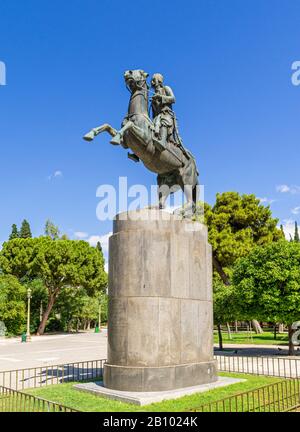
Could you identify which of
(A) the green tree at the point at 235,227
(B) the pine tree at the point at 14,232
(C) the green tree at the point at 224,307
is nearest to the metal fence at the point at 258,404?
(C) the green tree at the point at 224,307

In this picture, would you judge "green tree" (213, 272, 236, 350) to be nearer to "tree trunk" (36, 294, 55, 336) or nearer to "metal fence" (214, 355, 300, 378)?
"metal fence" (214, 355, 300, 378)

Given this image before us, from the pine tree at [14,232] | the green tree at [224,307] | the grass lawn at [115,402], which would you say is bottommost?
the grass lawn at [115,402]

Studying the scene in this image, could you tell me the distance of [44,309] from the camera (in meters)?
52.8

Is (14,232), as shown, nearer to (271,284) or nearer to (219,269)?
(219,269)

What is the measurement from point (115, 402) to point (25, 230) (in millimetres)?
66857

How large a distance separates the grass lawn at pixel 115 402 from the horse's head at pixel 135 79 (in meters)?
8.88

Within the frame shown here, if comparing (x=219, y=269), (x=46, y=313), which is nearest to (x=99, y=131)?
(x=219, y=269)

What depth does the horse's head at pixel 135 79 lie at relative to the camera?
1314 centimetres

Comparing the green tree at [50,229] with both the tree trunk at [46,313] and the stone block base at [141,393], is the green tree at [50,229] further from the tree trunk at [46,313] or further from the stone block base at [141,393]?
the stone block base at [141,393]

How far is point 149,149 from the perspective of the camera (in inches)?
516

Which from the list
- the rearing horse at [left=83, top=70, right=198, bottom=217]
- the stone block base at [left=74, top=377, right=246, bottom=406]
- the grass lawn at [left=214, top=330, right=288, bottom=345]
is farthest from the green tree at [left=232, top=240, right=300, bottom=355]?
the stone block base at [left=74, top=377, right=246, bottom=406]

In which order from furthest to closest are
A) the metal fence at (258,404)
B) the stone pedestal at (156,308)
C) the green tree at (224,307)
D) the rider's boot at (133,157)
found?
the green tree at (224,307) < the rider's boot at (133,157) < the stone pedestal at (156,308) < the metal fence at (258,404)

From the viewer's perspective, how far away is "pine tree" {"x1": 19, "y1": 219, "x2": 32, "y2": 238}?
73625mm

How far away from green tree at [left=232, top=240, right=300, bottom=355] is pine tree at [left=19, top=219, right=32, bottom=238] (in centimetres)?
5447
